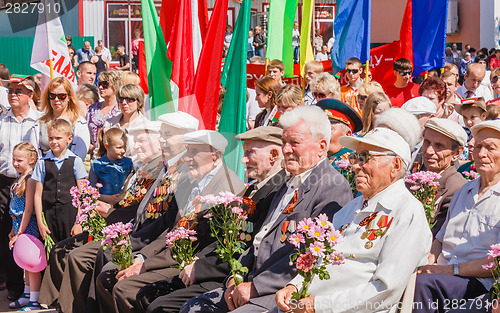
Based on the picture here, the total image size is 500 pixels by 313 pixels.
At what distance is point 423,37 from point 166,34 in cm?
326

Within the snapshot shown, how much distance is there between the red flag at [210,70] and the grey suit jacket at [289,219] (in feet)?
8.69

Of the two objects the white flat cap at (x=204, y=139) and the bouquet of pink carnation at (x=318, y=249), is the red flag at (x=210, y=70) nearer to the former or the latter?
the white flat cap at (x=204, y=139)

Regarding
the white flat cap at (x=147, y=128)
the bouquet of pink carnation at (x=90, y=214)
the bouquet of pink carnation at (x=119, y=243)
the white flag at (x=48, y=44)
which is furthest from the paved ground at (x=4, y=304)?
the white flag at (x=48, y=44)

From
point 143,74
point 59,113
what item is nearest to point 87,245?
point 59,113

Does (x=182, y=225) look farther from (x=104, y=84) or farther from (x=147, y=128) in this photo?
(x=104, y=84)

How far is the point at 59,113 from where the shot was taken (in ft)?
24.4

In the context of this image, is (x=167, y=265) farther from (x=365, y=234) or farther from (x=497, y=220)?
(x=497, y=220)

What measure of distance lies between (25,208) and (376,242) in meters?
4.33

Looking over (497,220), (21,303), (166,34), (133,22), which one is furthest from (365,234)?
(133,22)

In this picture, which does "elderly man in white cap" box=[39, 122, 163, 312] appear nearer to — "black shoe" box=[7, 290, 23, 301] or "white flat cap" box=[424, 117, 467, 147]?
"black shoe" box=[7, 290, 23, 301]

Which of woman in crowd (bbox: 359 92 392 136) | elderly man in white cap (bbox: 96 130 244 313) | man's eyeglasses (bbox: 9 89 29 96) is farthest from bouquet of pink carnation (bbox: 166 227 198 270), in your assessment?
man's eyeglasses (bbox: 9 89 29 96)

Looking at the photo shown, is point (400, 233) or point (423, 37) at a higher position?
point (423, 37)

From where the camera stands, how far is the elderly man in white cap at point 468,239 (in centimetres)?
372

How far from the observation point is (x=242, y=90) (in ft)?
21.3
